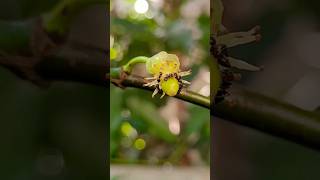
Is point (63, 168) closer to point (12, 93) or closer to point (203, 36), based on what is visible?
point (12, 93)

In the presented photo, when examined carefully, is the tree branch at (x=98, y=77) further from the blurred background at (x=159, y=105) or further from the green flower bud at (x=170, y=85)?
the blurred background at (x=159, y=105)

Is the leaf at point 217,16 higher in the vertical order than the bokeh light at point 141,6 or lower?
lower

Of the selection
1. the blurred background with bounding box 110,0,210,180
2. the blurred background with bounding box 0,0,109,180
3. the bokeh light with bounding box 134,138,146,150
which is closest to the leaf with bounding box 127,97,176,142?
the blurred background with bounding box 110,0,210,180

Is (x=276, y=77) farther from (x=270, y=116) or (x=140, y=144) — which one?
(x=140, y=144)

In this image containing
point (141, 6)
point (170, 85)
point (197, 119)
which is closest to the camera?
point (170, 85)

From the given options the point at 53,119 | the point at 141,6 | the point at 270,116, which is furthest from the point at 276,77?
the point at 141,6

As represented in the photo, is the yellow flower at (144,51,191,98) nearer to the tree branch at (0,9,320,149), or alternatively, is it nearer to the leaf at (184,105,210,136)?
the tree branch at (0,9,320,149)

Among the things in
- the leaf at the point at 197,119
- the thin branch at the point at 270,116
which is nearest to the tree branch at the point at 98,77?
the thin branch at the point at 270,116
